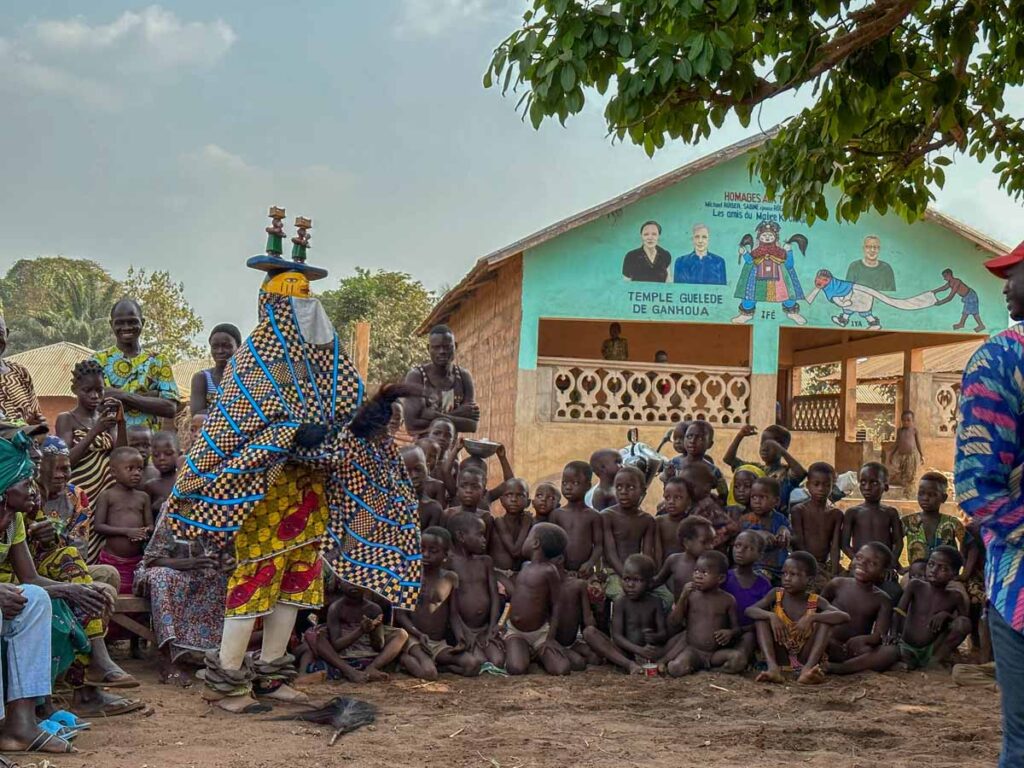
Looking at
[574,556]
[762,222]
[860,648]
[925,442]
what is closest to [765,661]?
[860,648]

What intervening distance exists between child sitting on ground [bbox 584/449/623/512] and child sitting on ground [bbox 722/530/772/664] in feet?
4.54

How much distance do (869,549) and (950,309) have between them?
33.1 ft

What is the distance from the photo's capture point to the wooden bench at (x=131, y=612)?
5.67 m

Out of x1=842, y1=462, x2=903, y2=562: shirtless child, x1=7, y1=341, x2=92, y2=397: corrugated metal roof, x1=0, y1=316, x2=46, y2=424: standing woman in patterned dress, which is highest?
x1=7, y1=341, x2=92, y2=397: corrugated metal roof

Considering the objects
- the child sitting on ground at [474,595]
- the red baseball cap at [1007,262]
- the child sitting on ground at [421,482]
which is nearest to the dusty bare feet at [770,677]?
the child sitting on ground at [474,595]

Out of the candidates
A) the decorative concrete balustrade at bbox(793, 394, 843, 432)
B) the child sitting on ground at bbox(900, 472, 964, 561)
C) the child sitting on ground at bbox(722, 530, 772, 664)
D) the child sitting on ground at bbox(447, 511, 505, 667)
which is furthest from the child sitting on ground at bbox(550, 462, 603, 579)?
the decorative concrete balustrade at bbox(793, 394, 843, 432)

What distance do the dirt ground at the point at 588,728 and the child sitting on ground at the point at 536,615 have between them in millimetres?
184

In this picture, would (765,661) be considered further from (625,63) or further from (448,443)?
(625,63)

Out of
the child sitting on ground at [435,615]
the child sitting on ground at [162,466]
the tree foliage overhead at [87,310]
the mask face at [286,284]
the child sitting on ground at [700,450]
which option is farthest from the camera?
the tree foliage overhead at [87,310]

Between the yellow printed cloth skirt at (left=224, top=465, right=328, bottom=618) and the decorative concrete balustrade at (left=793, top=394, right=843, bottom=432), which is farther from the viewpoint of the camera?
the decorative concrete balustrade at (left=793, top=394, right=843, bottom=432)

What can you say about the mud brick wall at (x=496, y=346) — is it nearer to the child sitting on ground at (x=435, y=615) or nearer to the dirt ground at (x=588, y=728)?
the child sitting on ground at (x=435, y=615)

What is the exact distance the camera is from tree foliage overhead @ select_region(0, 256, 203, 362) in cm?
2919

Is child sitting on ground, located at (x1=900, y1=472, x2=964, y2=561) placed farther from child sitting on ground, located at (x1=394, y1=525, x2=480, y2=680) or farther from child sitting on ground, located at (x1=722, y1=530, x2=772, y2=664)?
child sitting on ground, located at (x1=394, y1=525, x2=480, y2=680)

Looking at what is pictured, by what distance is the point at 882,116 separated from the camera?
6.63 metres
